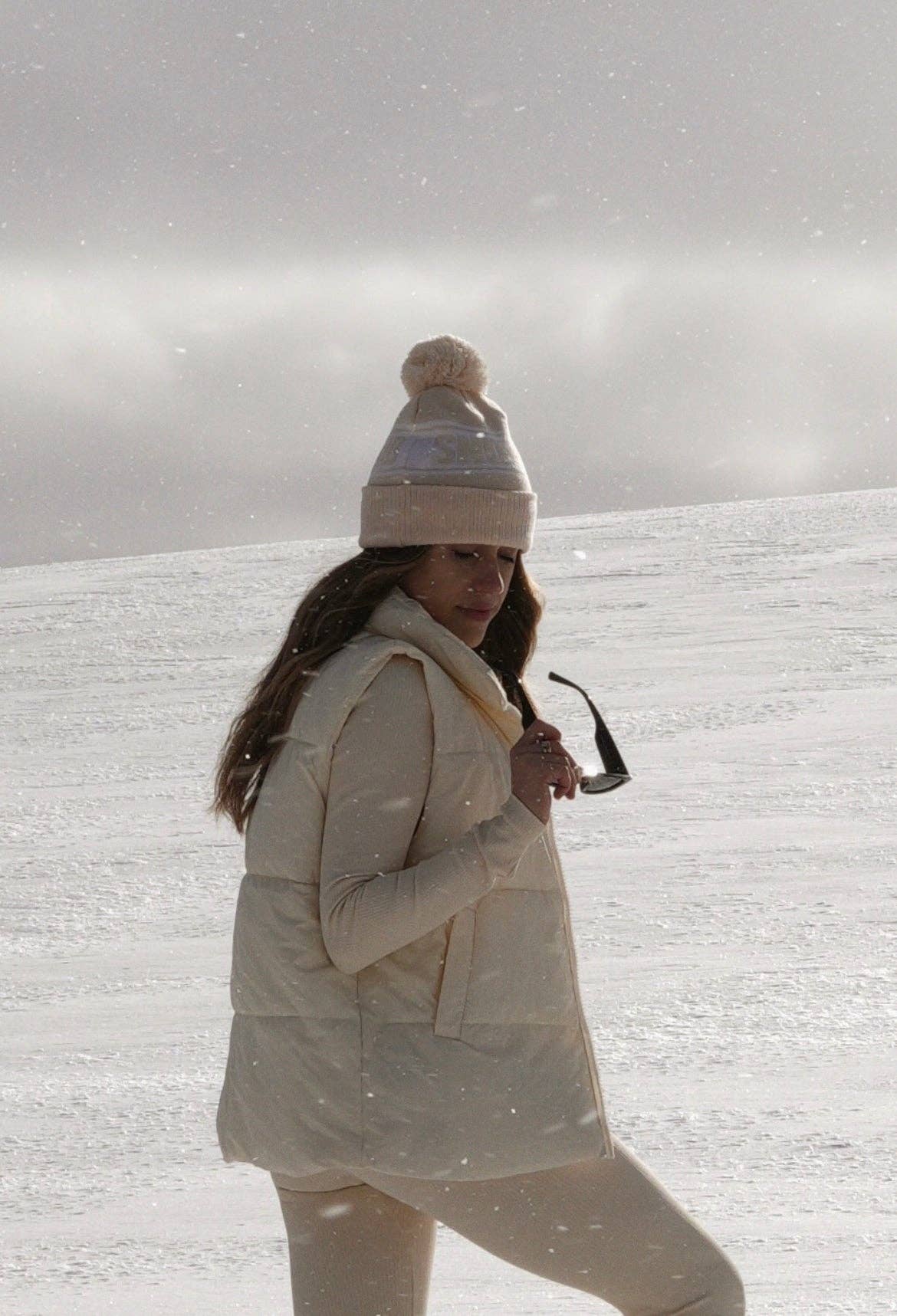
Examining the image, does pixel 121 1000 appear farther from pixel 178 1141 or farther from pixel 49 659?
pixel 49 659

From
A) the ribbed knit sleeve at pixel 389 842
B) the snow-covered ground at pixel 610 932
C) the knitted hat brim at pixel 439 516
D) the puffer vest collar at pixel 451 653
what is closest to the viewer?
the ribbed knit sleeve at pixel 389 842

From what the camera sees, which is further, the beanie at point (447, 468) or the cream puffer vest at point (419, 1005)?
the beanie at point (447, 468)

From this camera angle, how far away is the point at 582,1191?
1710 mm

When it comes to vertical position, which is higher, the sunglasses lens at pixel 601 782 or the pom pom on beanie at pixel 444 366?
the pom pom on beanie at pixel 444 366

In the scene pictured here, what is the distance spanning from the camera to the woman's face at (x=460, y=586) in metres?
1.88

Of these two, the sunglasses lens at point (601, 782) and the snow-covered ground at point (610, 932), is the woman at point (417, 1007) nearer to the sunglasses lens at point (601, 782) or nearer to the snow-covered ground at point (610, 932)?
the sunglasses lens at point (601, 782)

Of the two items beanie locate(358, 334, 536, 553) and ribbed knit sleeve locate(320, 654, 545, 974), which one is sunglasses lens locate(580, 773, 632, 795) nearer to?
ribbed knit sleeve locate(320, 654, 545, 974)

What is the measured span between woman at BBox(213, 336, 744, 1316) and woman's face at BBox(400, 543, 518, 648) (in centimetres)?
7

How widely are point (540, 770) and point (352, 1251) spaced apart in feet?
1.78

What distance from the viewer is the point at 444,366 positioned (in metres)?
1.95

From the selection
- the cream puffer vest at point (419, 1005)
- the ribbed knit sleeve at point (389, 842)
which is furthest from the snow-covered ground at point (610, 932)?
the ribbed knit sleeve at point (389, 842)

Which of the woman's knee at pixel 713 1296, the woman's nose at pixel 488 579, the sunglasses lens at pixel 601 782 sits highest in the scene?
the woman's nose at pixel 488 579

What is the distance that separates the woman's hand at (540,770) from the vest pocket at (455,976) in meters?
0.13

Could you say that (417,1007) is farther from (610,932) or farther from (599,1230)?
(610,932)
